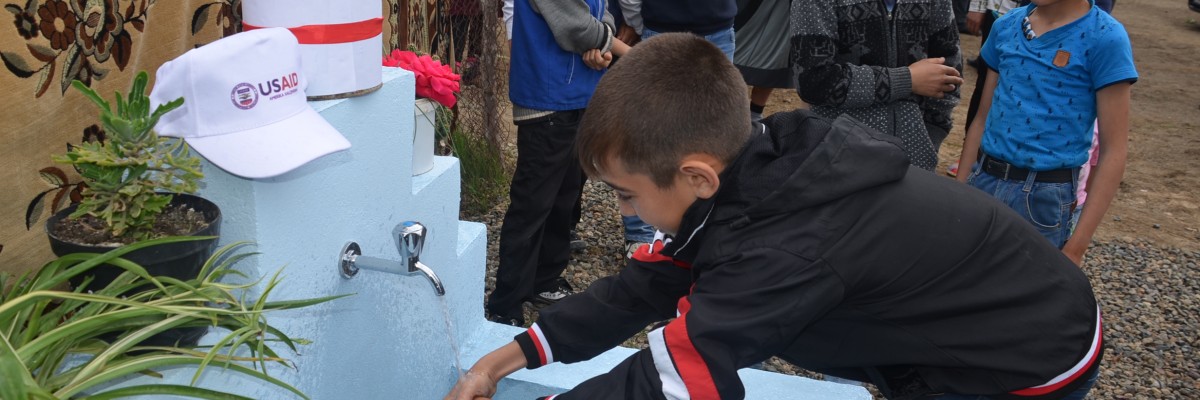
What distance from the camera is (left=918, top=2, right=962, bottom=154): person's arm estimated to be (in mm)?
3061

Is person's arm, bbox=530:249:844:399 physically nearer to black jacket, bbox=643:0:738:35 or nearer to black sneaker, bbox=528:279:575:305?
black sneaker, bbox=528:279:575:305

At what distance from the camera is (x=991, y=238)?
1.84 meters

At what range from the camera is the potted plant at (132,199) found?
1.43 meters

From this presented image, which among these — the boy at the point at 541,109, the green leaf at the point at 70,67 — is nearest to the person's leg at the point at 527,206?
the boy at the point at 541,109

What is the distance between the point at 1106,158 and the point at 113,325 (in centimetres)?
259

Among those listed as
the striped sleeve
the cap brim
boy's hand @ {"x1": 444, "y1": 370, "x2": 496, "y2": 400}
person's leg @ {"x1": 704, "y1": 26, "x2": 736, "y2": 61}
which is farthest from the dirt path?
the cap brim

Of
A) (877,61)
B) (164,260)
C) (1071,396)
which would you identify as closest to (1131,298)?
(877,61)

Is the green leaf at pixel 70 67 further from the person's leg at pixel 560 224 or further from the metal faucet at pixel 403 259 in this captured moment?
the person's leg at pixel 560 224

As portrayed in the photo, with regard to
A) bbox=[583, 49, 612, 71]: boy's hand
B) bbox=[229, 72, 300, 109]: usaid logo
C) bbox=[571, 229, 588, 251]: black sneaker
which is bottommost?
bbox=[571, 229, 588, 251]: black sneaker

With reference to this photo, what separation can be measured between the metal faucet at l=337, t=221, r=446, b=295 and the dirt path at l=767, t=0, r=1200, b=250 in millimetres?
4585

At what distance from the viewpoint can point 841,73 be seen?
9.52ft

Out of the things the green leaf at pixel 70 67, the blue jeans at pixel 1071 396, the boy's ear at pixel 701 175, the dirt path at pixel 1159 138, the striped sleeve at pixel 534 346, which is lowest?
the dirt path at pixel 1159 138

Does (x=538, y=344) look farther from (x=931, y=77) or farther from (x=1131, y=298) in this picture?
(x=1131, y=298)

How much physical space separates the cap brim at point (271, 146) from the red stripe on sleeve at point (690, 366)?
2.08ft
